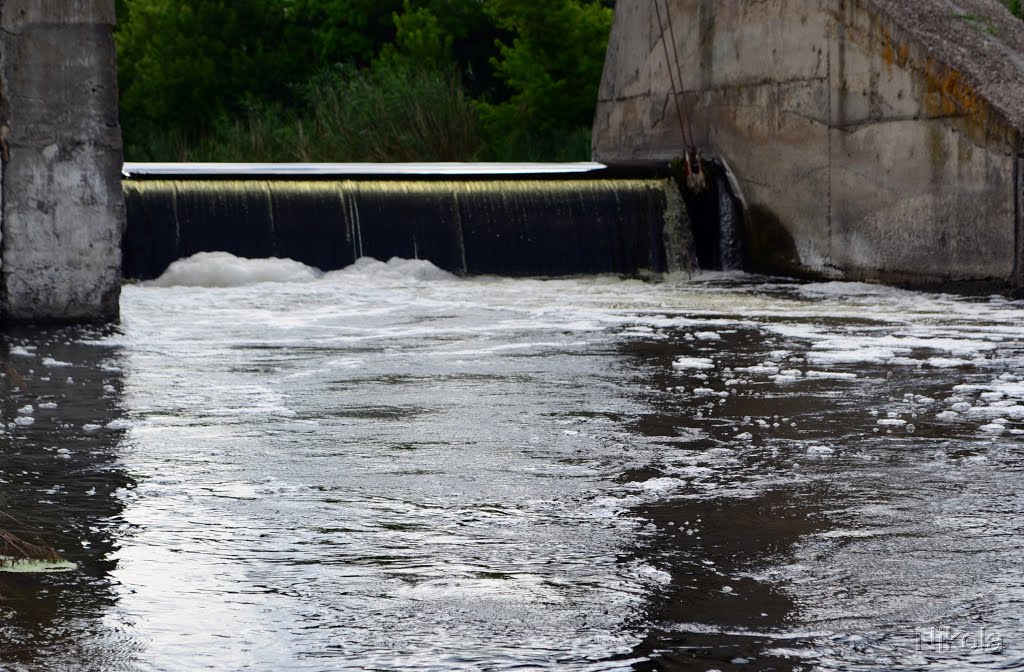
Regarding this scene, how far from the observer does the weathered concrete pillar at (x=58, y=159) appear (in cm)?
924

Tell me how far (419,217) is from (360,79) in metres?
9.07

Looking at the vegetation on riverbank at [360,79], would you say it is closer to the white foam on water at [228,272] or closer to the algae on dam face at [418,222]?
the algae on dam face at [418,222]

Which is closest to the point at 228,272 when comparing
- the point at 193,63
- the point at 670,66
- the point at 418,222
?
the point at 418,222

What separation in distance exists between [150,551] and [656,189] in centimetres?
1102

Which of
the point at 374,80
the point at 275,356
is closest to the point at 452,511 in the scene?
the point at 275,356

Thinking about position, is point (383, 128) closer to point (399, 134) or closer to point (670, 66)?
point (399, 134)

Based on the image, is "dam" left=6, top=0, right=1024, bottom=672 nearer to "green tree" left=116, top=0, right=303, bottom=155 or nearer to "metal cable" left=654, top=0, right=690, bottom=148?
"metal cable" left=654, top=0, right=690, bottom=148

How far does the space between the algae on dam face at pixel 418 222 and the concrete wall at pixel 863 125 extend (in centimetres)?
112

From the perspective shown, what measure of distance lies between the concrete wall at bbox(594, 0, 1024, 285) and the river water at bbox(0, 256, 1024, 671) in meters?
2.37

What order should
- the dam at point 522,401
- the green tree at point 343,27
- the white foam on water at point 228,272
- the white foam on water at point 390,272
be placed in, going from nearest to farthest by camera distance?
the dam at point 522,401, the white foam on water at point 228,272, the white foam on water at point 390,272, the green tree at point 343,27

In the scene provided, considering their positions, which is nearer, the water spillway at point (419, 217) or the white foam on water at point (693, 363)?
the white foam on water at point (693, 363)

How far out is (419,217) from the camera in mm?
13977

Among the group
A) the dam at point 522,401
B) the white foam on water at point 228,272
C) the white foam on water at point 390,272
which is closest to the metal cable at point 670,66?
the dam at point 522,401

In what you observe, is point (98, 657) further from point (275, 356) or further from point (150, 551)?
point (275, 356)
